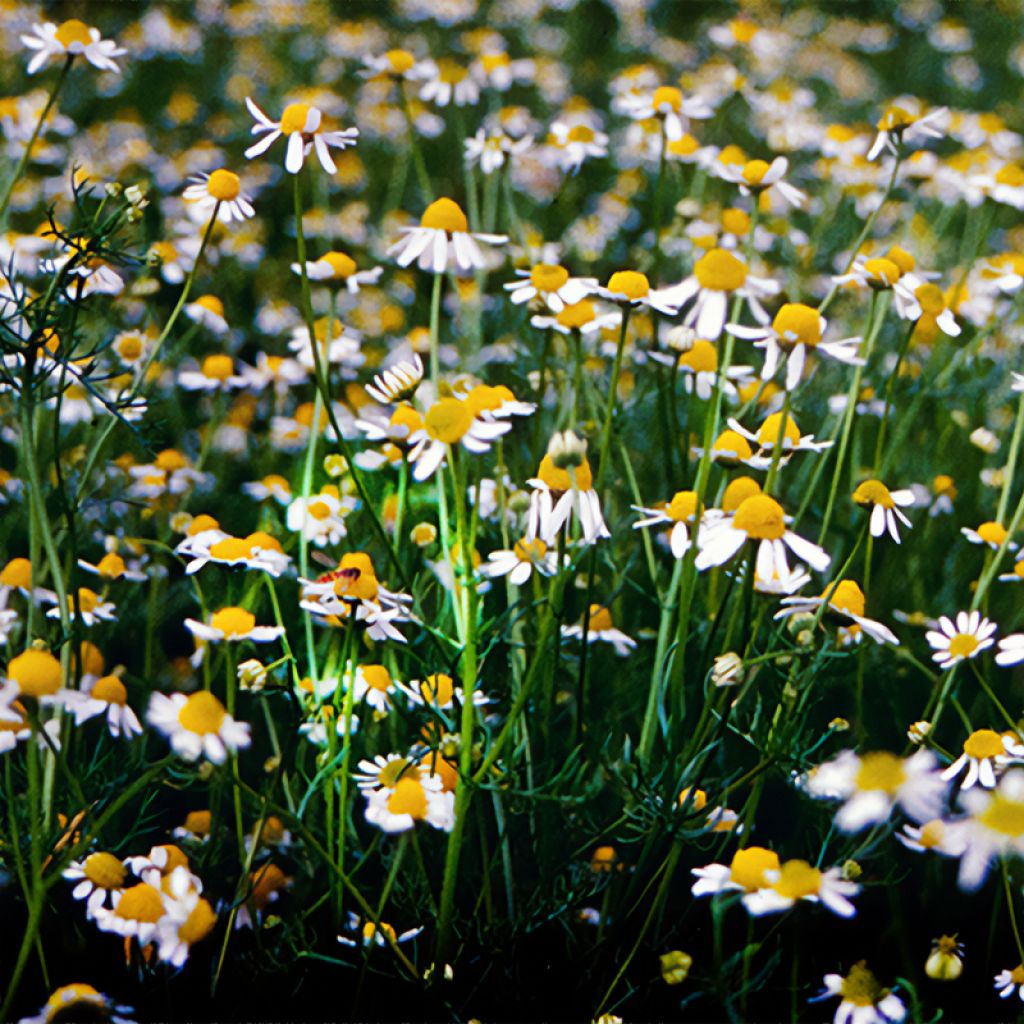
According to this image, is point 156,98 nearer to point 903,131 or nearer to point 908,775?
point 903,131

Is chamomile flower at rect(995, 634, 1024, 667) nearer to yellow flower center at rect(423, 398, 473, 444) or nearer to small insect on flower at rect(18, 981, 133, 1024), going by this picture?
yellow flower center at rect(423, 398, 473, 444)

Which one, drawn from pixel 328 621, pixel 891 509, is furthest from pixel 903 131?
pixel 328 621

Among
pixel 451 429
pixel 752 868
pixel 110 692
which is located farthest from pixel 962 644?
pixel 110 692

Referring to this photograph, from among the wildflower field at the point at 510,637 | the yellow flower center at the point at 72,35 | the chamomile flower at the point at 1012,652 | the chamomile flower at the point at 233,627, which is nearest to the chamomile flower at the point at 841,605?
the wildflower field at the point at 510,637

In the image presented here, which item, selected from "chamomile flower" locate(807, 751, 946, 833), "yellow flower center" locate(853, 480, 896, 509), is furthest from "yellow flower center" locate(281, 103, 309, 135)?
"chamomile flower" locate(807, 751, 946, 833)

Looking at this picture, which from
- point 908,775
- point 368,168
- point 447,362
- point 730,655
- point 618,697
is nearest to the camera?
point 908,775
